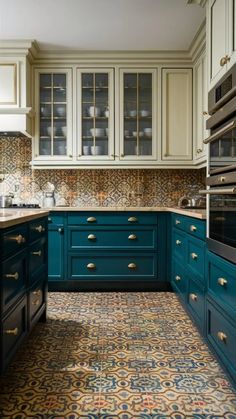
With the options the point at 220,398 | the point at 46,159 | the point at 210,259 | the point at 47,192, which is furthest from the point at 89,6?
the point at 220,398

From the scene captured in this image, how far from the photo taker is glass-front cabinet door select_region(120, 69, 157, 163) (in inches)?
159

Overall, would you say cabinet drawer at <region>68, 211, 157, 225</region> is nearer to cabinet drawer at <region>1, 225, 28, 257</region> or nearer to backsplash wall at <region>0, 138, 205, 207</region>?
backsplash wall at <region>0, 138, 205, 207</region>

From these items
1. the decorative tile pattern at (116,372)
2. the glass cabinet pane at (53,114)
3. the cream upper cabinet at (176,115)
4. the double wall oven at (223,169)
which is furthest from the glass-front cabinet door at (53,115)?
the double wall oven at (223,169)

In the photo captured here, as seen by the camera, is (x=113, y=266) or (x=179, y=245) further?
(x=113, y=266)

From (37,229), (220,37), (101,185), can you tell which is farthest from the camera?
(101,185)

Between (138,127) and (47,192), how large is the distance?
4.12 ft

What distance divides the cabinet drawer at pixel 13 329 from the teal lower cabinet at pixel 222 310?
1.08 m

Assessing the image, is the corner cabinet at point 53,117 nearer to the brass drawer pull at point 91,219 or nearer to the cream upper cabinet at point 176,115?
the brass drawer pull at point 91,219

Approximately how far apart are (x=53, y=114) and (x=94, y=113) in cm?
45

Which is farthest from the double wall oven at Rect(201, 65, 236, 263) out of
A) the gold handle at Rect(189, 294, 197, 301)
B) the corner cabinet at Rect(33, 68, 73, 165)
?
the corner cabinet at Rect(33, 68, 73, 165)

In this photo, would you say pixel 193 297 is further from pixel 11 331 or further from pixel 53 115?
pixel 53 115

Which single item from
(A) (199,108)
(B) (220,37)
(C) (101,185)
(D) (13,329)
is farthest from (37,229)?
(A) (199,108)

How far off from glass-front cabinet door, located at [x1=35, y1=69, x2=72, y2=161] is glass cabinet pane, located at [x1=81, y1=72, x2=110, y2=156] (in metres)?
0.15

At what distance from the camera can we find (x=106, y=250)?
12.5 feet
